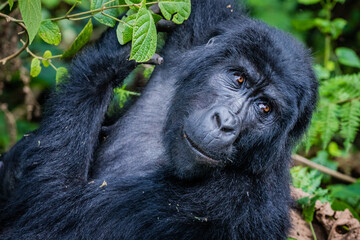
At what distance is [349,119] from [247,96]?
243 centimetres

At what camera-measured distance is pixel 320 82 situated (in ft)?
17.4

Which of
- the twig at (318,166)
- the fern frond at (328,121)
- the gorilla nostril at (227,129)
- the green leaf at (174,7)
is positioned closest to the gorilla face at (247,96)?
Result: the gorilla nostril at (227,129)

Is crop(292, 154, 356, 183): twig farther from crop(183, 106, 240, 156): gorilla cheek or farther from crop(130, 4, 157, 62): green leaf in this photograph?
crop(130, 4, 157, 62): green leaf

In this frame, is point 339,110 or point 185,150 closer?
point 185,150

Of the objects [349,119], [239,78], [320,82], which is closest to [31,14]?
[239,78]

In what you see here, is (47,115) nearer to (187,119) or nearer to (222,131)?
(187,119)

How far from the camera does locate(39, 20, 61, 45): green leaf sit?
317cm

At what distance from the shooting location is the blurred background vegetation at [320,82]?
4.70m

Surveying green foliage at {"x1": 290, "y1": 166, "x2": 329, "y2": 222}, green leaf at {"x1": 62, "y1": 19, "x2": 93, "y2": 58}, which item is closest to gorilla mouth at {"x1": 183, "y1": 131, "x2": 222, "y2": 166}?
green leaf at {"x1": 62, "y1": 19, "x2": 93, "y2": 58}

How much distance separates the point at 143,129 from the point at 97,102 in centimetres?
49

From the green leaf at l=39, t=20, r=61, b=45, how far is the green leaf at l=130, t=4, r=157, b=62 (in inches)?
28.6

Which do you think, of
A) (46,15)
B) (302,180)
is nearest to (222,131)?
(302,180)

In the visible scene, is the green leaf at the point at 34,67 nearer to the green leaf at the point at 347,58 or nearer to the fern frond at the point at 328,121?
the fern frond at the point at 328,121

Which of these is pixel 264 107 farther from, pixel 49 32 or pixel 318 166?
pixel 318 166
